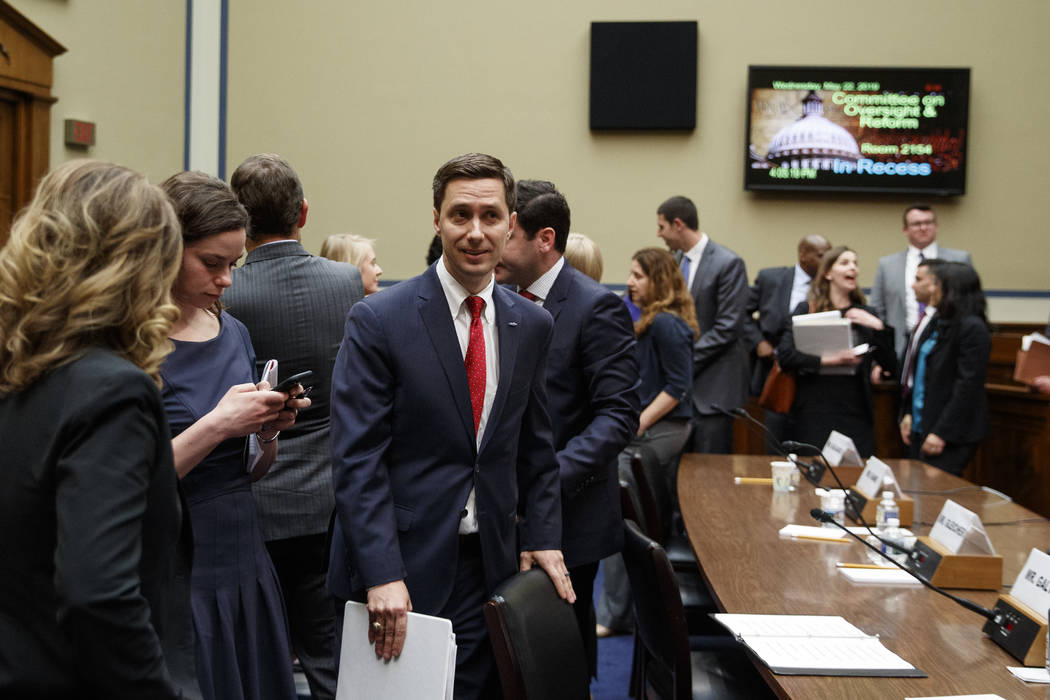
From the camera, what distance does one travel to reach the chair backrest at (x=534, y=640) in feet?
5.66

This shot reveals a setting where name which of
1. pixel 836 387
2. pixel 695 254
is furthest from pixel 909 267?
pixel 836 387

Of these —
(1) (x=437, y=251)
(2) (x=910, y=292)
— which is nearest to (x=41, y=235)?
(1) (x=437, y=251)

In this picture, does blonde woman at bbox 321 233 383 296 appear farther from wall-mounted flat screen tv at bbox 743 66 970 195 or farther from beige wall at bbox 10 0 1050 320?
wall-mounted flat screen tv at bbox 743 66 970 195

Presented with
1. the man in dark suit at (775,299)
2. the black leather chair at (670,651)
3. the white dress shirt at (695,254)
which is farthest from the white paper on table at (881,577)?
the man in dark suit at (775,299)

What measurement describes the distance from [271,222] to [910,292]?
5.28 meters

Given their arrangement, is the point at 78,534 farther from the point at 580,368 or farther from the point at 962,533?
the point at 962,533

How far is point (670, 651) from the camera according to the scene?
7.55 feet

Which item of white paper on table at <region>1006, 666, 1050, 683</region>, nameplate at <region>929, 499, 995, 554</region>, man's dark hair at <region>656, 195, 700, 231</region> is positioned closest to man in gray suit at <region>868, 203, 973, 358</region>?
man's dark hair at <region>656, 195, 700, 231</region>

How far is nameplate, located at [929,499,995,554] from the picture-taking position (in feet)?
8.11

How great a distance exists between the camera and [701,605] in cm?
350

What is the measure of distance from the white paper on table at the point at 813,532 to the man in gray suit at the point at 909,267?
3.96m

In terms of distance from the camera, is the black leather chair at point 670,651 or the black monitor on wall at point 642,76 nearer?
the black leather chair at point 670,651

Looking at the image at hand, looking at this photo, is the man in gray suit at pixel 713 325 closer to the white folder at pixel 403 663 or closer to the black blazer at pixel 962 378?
the black blazer at pixel 962 378

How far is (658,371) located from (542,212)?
1.68 meters
